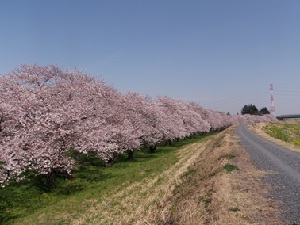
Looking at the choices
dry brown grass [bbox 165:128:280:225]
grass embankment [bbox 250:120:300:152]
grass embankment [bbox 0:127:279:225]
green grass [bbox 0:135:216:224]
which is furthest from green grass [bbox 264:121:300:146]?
dry brown grass [bbox 165:128:280:225]

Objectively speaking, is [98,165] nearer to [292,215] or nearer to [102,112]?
[102,112]

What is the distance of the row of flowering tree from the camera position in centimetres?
2334

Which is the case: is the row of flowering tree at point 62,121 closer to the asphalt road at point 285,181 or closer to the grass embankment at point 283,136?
the asphalt road at point 285,181

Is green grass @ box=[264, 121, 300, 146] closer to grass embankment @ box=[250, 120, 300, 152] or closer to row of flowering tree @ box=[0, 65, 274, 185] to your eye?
grass embankment @ box=[250, 120, 300, 152]

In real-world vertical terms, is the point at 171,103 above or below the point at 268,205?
above

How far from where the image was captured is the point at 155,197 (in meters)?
20.0

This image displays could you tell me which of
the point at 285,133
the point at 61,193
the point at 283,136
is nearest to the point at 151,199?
the point at 61,193

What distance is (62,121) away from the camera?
2497 cm

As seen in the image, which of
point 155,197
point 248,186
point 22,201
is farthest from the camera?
point 22,201

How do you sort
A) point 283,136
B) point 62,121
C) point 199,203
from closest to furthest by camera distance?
point 199,203, point 62,121, point 283,136

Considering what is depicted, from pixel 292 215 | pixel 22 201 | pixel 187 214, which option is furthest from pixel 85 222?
pixel 292 215

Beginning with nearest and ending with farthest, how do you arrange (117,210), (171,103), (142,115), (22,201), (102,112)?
(117,210) → (22,201) → (102,112) → (142,115) → (171,103)

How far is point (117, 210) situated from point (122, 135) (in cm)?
2111

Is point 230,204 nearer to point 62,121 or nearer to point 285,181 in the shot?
point 285,181
